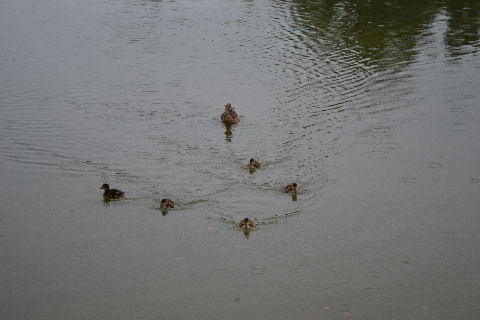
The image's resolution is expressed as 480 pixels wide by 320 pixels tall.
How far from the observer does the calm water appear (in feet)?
24.8

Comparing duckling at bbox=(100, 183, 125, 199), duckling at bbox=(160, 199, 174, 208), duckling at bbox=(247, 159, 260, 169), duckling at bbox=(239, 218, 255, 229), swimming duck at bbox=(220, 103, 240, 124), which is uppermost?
swimming duck at bbox=(220, 103, 240, 124)

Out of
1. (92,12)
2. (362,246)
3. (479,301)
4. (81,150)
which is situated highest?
(92,12)

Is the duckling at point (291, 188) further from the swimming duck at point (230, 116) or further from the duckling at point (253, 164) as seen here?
the swimming duck at point (230, 116)

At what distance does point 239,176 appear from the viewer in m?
10.3

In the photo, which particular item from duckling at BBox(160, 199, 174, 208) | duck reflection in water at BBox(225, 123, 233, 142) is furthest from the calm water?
duckling at BBox(160, 199, 174, 208)

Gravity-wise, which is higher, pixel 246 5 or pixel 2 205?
pixel 246 5

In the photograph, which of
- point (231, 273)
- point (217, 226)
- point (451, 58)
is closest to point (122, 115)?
A: point (217, 226)

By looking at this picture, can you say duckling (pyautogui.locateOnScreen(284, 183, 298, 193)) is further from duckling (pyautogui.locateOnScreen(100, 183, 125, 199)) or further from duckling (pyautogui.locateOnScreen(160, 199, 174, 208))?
duckling (pyautogui.locateOnScreen(100, 183, 125, 199))

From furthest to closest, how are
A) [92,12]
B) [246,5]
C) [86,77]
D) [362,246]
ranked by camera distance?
[246,5]
[92,12]
[86,77]
[362,246]

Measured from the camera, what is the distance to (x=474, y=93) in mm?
14406

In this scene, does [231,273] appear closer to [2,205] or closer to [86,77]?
[2,205]

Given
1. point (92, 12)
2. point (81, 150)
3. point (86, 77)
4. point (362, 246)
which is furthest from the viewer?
point (92, 12)

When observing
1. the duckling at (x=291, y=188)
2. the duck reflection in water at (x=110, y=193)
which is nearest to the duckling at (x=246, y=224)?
the duckling at (x=291, y=188)

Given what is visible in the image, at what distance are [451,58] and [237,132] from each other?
8.46 metres
